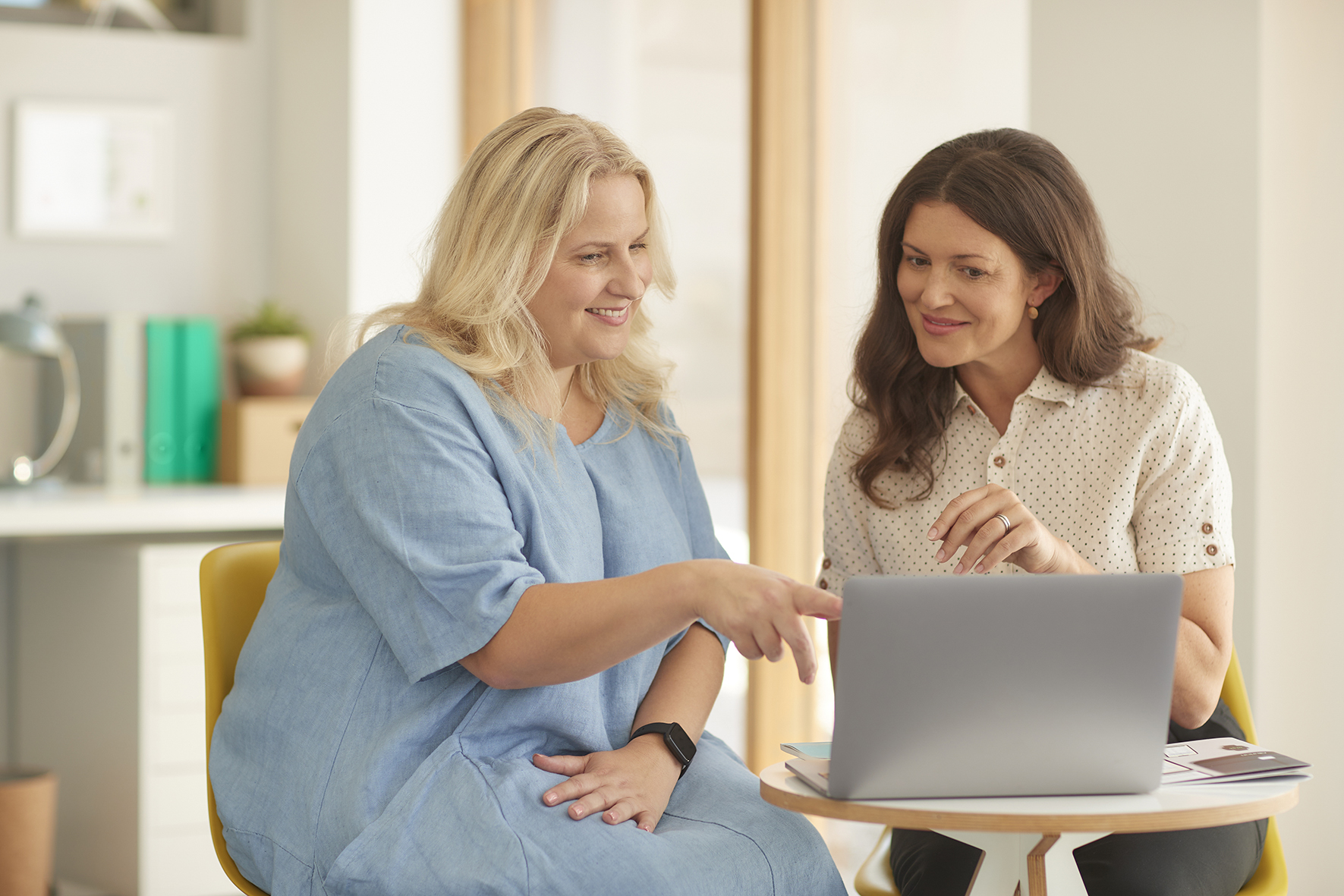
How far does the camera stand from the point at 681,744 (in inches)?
57.8

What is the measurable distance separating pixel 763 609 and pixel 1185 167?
4.01 feet

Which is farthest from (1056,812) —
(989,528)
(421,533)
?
(421,533)

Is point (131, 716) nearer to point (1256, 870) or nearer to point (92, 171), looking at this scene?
point (92, 171)

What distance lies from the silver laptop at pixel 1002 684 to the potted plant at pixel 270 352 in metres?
2.50

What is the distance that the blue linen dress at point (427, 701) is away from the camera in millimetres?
1280

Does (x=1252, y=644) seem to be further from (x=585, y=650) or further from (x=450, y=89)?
(x=450, y=89)

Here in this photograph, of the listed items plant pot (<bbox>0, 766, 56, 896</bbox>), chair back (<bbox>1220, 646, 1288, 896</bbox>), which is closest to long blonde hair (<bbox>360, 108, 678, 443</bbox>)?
chair back (<bbox>1220, 646, 1288, 896</bbox>)

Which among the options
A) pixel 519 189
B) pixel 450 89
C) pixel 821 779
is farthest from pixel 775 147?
pixel 821 779

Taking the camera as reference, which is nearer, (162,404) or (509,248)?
(509,248)

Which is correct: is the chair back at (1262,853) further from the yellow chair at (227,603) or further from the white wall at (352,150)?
the white wall at (352,150)

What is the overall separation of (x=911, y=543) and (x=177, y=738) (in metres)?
1.65

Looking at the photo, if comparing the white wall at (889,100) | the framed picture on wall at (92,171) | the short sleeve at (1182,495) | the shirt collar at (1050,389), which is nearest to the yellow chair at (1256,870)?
the short sleeve at (1182,495)

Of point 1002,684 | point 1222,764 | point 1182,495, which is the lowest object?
point 1222,764

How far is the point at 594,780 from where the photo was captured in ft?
4.48
